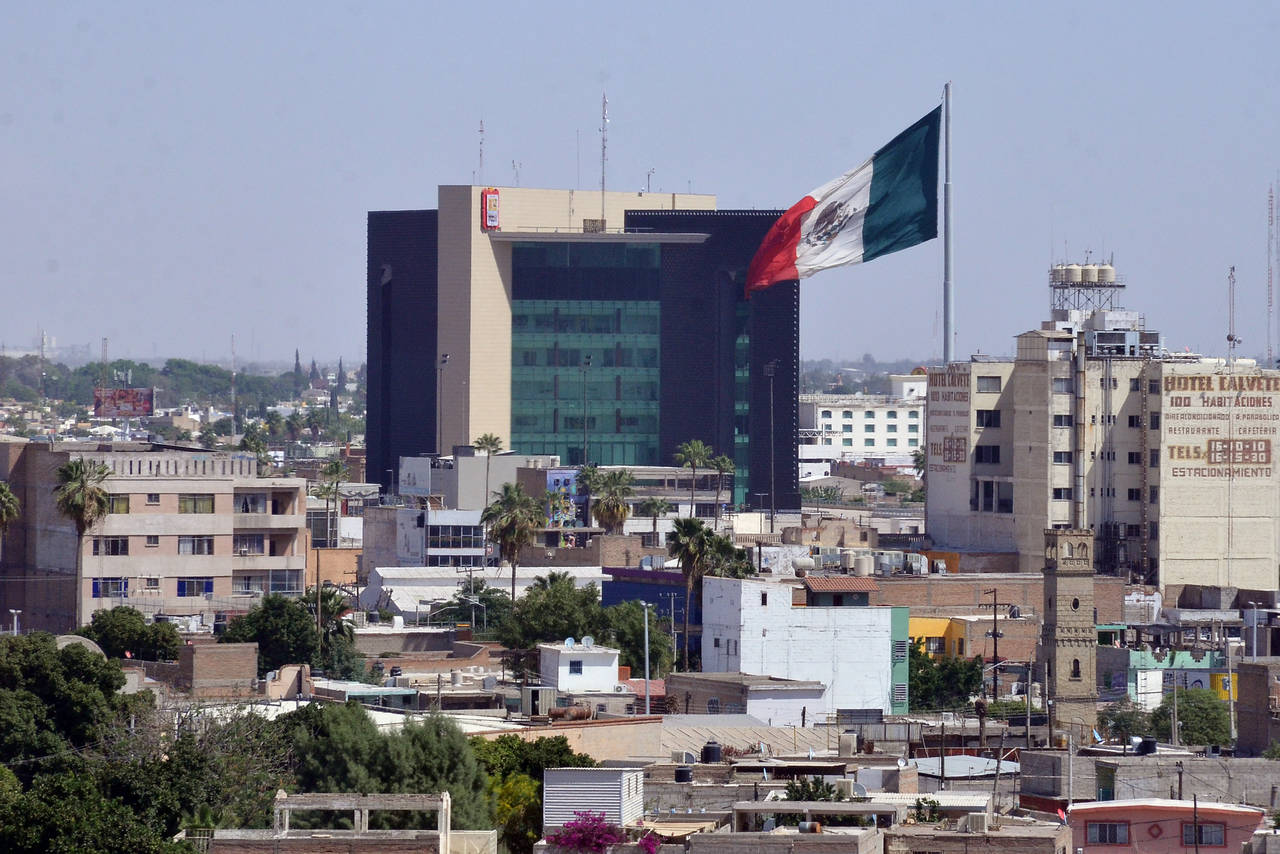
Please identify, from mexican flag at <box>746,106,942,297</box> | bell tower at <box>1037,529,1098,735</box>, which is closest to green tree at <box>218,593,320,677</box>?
bell tower at <box>1037,529,1098,735</box>

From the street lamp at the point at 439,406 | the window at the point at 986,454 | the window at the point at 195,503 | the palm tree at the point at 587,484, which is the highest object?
the street lamp at the point at 439,406

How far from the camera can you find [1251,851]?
38156mm

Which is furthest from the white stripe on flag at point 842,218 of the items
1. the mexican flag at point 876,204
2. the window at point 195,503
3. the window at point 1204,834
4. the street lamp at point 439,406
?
the street lamp at point 439,406

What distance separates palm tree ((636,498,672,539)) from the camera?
13684 centimetres

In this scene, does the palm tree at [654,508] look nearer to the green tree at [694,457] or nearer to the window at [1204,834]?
the green tree at [694,457]

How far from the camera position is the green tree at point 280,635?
7862 cm

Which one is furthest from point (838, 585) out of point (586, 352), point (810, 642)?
point (586, 352)

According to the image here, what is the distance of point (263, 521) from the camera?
99375mm

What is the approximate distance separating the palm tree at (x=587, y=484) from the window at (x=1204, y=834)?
319 ft

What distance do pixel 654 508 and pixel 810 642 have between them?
6185cm

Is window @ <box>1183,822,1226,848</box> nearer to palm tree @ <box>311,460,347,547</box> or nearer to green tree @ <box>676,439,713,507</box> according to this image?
palm tree @ <box>311,460,347,547</box>

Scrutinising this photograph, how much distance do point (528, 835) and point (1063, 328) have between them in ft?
289

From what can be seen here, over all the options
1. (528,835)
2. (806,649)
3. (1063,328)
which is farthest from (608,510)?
(528,835)

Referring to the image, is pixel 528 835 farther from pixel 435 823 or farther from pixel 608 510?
pixel 608 510
